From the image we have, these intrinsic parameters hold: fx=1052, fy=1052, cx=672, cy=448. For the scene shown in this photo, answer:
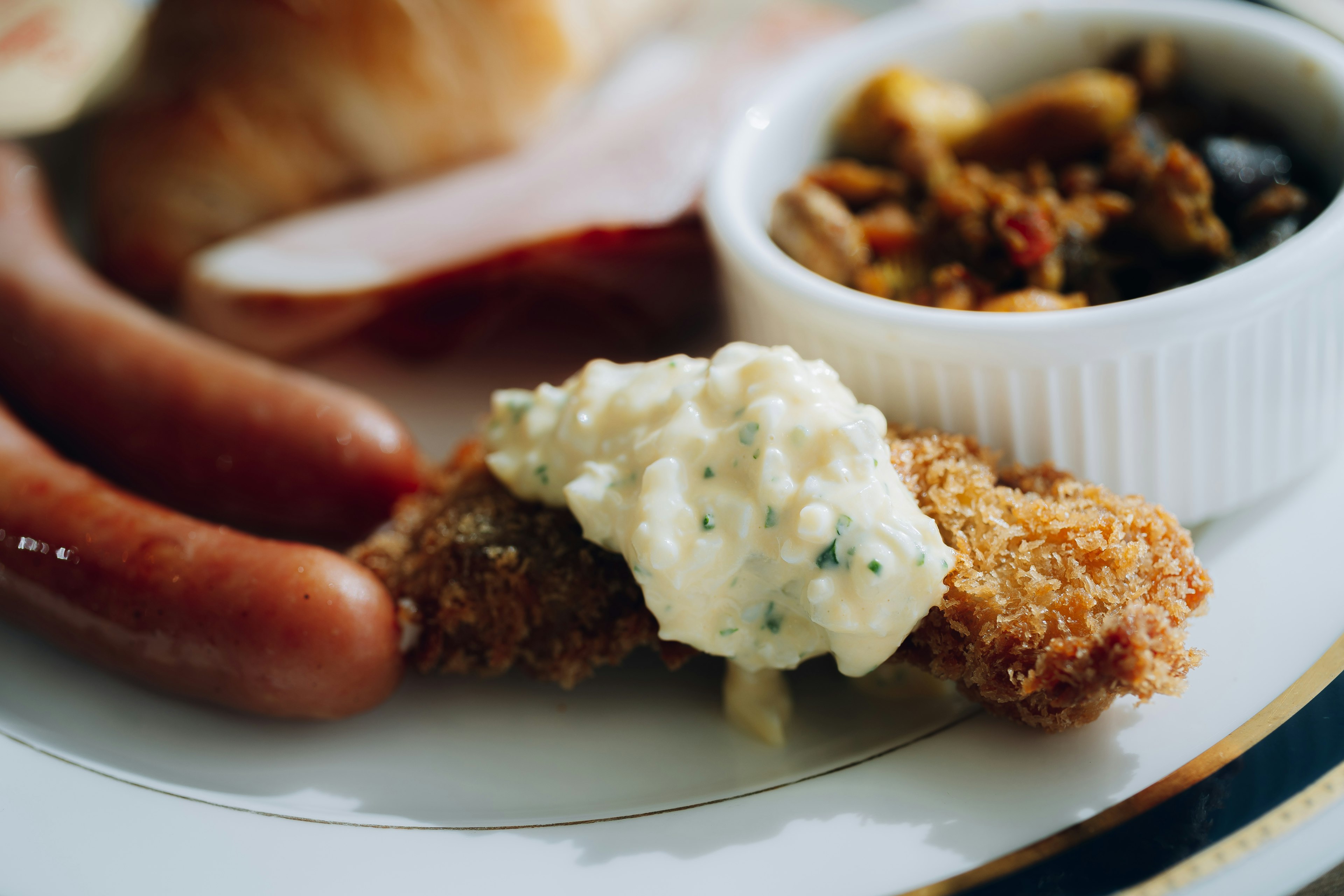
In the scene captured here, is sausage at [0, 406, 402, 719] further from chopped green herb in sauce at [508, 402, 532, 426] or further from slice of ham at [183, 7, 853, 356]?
slice of ham at [183, 7, 853, 356]

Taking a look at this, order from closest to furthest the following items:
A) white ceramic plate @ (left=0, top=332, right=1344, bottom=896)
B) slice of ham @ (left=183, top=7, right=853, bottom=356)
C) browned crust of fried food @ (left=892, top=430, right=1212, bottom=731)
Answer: browned crust of fried food @ (left=892, top=430, right=1212, bottom=731), white ceramic plate @ (left=0, top=332, right=1344, bottom=896), slice of ham @ (left=183, top=7, right=853, bottom=356)

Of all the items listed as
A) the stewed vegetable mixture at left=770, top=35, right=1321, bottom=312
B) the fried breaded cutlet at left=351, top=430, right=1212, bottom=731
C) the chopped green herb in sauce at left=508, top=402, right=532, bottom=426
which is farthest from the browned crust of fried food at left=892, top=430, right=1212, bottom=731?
the chopped green herb in sauce at left=508, top=402, right=532, bottom=426

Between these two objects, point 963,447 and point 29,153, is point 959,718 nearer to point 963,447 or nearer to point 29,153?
point 963,447

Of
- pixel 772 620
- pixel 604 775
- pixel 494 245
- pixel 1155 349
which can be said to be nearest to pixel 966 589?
pixel 772 620

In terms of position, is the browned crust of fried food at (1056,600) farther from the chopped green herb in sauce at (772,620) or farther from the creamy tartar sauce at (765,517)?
the chopped green herb in sauce at (772,620)

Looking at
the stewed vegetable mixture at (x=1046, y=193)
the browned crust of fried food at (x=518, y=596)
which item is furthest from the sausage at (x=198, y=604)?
the stewed vegetable mixture at (x=1046, y=193)
